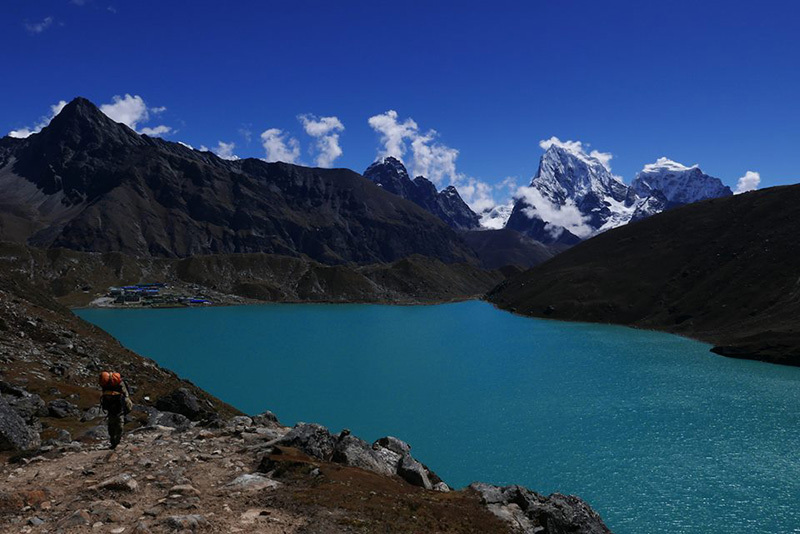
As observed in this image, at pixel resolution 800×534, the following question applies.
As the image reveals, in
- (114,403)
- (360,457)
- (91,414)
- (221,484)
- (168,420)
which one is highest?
(114,403)

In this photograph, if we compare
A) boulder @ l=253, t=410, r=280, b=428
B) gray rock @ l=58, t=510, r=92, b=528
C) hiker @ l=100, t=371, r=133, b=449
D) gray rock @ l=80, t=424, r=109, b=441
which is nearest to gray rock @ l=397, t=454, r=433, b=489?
boulder @ l=253, t=410, r=280, b=428

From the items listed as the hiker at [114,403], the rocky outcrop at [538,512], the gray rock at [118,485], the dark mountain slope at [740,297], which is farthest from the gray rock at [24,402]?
the dark mountain slope at [740,297]

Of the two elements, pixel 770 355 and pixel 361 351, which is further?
pixel 361 351

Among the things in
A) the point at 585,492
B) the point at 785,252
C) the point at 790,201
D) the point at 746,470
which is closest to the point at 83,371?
the point at 585,492

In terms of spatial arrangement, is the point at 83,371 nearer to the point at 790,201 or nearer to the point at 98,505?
the point at 98,505

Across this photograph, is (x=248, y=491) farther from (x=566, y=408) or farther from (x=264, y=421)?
(x=566, y=408)

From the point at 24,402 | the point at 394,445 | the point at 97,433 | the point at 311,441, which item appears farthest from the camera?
the point at 394,445

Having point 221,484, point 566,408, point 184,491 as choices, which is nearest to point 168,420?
point 221,484
